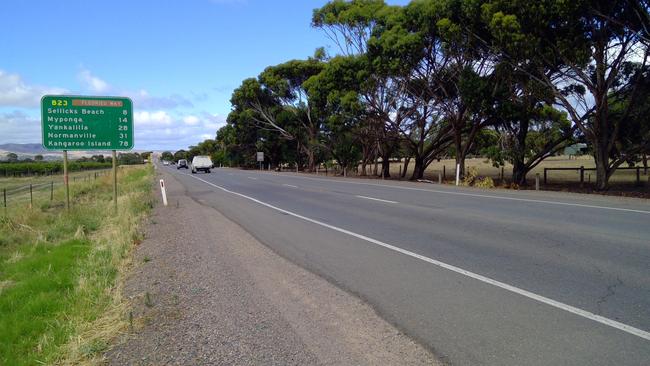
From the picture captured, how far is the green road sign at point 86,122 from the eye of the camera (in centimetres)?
1542

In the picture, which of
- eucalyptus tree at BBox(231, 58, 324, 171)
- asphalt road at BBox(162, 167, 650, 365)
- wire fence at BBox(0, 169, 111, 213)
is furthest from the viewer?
eucalyptus tree at BBox(231, 58, 324, 171)

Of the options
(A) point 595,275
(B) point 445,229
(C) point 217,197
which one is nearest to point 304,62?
(C) point 217,197

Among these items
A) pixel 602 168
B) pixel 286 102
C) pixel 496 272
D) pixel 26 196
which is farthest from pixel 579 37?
pixel 286 102

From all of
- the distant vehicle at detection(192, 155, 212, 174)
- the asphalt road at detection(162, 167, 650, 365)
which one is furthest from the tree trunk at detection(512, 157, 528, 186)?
the distant vehicle at detection(192, 155, 212, 174)

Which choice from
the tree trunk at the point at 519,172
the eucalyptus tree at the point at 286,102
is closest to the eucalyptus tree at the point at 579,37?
the tree trunk at the point at 519,172

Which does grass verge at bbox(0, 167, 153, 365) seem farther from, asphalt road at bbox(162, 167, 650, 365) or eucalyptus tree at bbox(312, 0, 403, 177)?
eucalyptus tree at bbox(312, 0, 403, 177)

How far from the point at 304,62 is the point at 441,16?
2871 centimetres

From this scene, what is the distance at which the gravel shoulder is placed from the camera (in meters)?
4.54

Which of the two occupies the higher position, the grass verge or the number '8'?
the number '8'

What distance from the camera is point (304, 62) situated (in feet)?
174

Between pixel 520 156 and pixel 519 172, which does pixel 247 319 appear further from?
pixel 519 172

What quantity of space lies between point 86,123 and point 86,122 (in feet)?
0.11

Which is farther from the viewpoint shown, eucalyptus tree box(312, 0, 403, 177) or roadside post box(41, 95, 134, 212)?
eucalyptus tree box(312, 0, 403, 177)

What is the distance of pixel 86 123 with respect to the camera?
15.8 m
